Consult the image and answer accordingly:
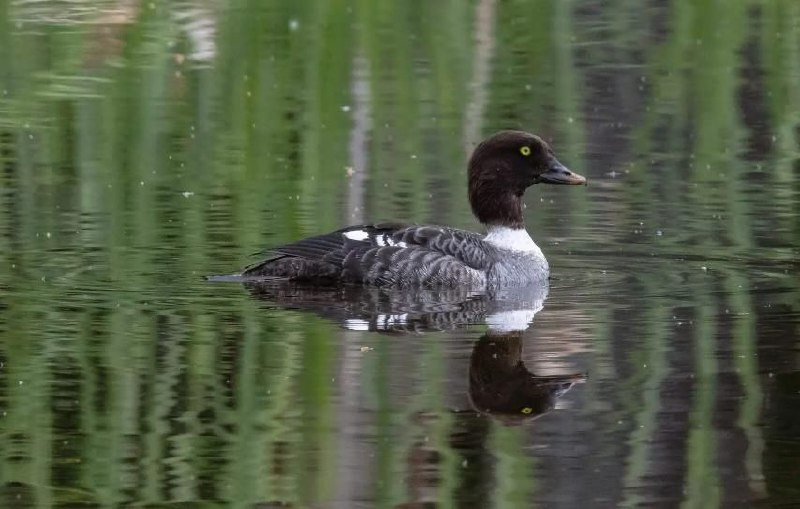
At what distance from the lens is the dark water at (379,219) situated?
20.1 feet

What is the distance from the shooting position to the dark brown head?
33.8ft

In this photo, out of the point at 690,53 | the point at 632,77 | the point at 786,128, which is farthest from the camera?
the point at 690,53

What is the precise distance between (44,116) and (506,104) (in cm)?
380

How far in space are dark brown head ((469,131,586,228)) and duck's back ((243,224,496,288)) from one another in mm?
640

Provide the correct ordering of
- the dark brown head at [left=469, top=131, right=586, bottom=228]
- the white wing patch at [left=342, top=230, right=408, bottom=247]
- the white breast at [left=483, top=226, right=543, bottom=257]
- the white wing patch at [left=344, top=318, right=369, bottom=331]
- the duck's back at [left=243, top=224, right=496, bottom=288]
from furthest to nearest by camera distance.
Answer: the dark brown head at [left=469, top=131, right=586, bottom=228], the white breast at [left=483, top=226, right=543, bottom=257], the white wing patch at [left=342, top=230, right=408, bottom=247], the duck's back at [left=243, top=224, right=496, bottom=288], the white wing patch at [left=344, top=318, right=369, bottom=331]

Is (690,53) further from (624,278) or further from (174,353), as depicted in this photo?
(174,353)

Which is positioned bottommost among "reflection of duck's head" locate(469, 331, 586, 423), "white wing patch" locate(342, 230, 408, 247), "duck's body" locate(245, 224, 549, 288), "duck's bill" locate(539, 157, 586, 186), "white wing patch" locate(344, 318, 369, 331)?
"reflection of duck's head" locate(469, 331, 586, 423)

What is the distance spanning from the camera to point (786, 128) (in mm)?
13844

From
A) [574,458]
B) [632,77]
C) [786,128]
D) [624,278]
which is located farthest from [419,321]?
[632,77]

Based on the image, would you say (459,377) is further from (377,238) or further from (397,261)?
(377,238)

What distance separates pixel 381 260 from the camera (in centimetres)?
960

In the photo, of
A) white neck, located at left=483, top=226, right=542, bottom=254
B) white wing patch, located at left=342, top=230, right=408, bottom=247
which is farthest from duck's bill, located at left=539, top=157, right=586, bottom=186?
white wing patch, located at left=342, top=230, right=408, bottom=247

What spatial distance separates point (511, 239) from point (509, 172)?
0.43 metres

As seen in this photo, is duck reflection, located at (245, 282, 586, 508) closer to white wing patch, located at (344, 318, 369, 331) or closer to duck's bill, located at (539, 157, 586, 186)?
white wing patch, located at (344, 318, 369, 331)
